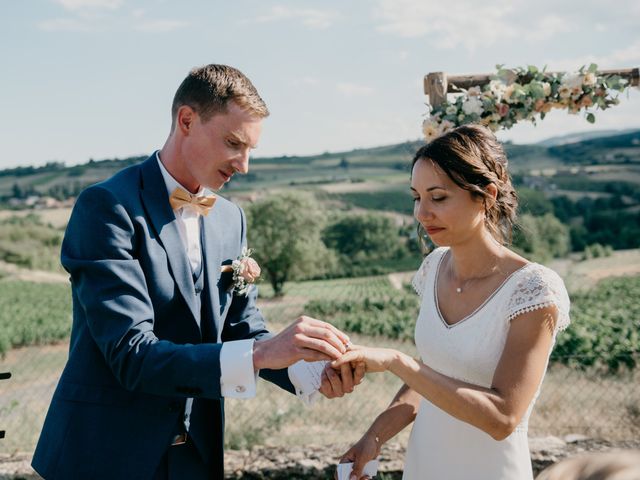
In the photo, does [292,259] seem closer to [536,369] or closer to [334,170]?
[334,170]

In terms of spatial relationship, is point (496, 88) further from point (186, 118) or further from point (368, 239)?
point (368, 239)

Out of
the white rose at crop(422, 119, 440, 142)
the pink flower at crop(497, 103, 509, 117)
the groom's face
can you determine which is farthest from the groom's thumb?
the pink flower at crop(497, 103, 509, 117)

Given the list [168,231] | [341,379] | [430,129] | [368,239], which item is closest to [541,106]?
[430,129]

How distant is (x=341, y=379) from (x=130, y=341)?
0.84 m

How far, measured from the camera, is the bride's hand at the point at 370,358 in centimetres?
244

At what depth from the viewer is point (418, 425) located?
9.70ft

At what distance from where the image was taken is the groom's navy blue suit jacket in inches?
91.6

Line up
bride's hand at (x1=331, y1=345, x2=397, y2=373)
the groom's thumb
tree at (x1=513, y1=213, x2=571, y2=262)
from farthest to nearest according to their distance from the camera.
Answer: tree at (x1=513, y1=213, x2=571, y2=262), the groom's thumb, bride's hand at (x1=331, y1=345, x2=397, y2=373)

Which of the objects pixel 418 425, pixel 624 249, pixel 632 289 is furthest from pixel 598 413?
pixel 624 249

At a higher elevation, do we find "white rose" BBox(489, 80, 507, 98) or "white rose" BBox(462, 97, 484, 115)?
"white rose" BBox(489, 80, 507, 98)

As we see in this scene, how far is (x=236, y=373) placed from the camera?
2.35m

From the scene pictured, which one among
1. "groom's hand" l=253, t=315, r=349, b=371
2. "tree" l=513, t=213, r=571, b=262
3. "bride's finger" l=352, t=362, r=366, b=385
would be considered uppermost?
"groom's hand" l=253, t=315, r=349, b=371

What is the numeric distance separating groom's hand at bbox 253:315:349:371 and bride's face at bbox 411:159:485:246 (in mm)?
635

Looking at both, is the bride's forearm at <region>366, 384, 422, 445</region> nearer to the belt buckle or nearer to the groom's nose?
the belt buckle
